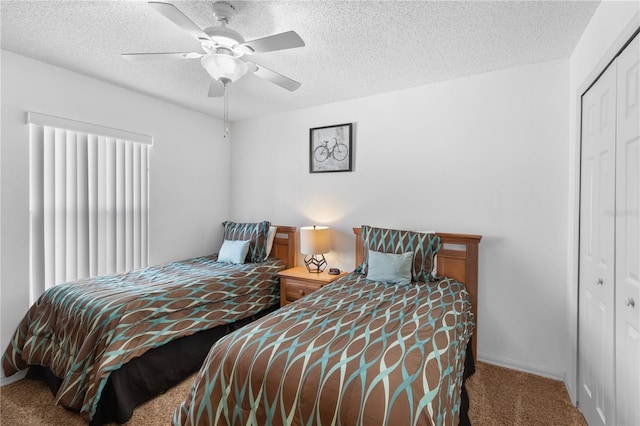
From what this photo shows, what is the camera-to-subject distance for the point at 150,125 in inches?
130

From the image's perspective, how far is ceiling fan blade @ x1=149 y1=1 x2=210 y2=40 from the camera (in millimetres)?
1372

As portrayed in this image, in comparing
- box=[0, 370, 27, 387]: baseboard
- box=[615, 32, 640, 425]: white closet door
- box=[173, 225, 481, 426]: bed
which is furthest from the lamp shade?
box=[0, 370, 27, 387]: baseboard

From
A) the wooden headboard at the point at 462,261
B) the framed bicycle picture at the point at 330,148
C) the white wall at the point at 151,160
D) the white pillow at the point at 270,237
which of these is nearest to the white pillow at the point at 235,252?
the white pillow at the point at 270,237

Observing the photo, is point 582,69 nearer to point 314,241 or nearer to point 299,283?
point 314,241

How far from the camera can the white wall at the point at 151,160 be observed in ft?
7.75

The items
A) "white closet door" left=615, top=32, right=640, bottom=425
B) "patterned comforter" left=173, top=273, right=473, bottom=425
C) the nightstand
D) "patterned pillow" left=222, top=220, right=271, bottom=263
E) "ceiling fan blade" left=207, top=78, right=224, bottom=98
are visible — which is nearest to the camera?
"patterned comforter" left=173, top=273, right=473, bottom=425

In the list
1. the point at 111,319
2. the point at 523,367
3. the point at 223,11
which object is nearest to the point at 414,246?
the point at 523,367

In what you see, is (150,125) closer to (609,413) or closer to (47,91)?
(47,91)

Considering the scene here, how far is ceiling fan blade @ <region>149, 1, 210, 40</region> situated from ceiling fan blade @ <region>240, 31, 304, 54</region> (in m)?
0.23

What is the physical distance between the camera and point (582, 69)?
208 centimetres

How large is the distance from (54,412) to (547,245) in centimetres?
369

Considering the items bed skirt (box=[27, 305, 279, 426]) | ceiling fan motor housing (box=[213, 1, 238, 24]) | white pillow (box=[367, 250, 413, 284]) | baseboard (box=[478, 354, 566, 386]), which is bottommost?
baseboard (box=[478, 354, 566, 386])

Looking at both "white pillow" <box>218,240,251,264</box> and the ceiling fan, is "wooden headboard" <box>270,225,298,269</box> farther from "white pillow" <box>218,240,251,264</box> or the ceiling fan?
the ceiling fan

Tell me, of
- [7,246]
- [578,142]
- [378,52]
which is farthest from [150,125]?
[578,142]
